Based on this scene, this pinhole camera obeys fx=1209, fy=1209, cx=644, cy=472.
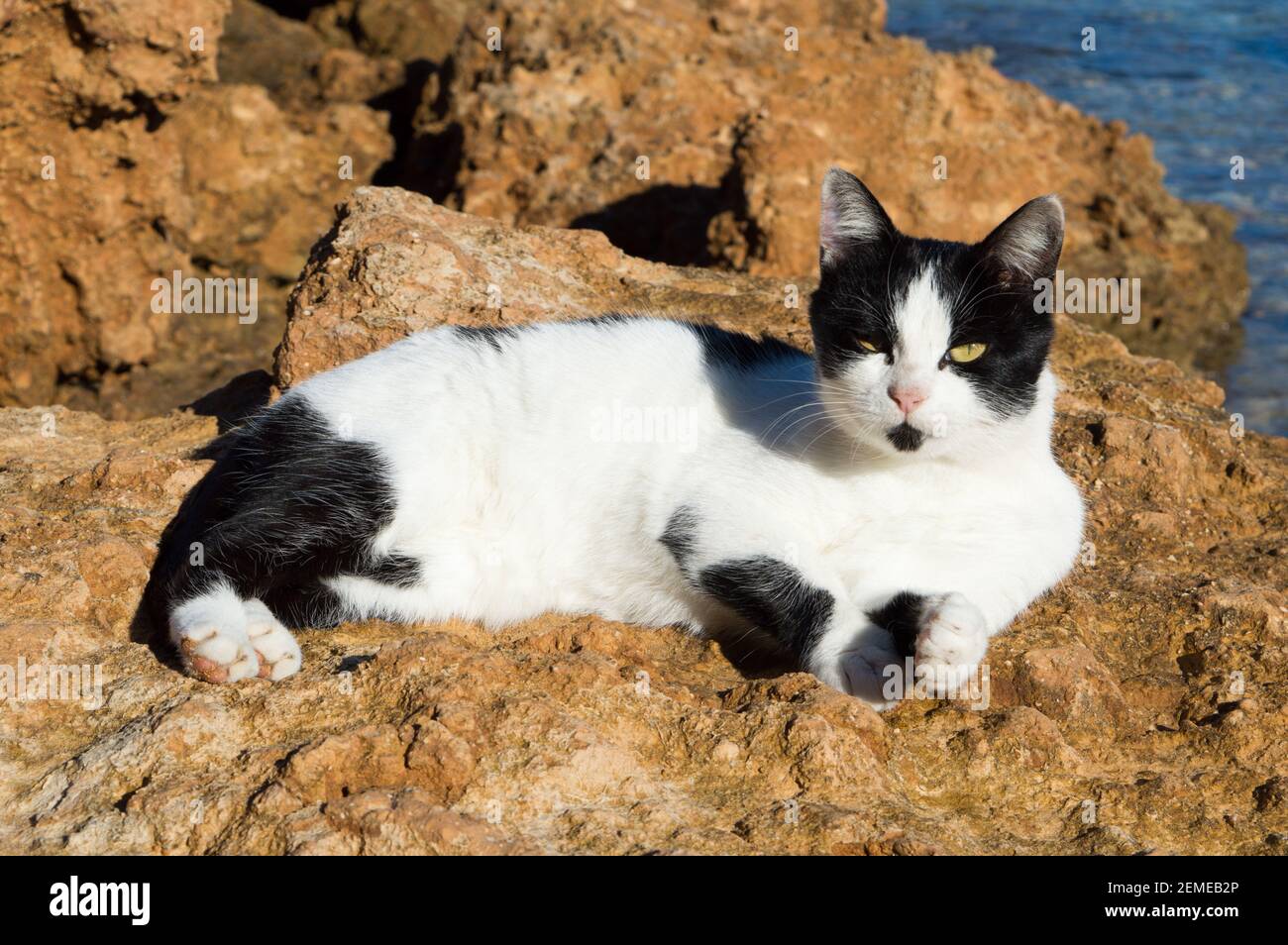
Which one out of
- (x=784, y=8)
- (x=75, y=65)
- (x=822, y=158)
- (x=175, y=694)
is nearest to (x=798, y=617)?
(x=175, y=694)

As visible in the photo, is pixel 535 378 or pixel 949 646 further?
pixel 535 378

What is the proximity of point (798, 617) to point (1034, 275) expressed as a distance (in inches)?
48.4

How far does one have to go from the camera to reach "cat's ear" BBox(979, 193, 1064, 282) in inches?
137

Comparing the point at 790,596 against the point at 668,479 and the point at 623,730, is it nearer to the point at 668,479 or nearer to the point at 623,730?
the point at 668,479

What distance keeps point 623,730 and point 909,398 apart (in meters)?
1.22

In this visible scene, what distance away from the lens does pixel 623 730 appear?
300 centimetres

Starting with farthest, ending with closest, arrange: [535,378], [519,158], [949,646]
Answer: [519,158] < [535,378] < [949,646]

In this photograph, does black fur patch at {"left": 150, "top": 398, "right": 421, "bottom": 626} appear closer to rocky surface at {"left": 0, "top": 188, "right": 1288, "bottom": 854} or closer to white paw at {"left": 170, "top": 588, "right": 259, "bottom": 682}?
rocky surface at {"left": 0, "top": 188, "right": 1288, "bottom": 854}

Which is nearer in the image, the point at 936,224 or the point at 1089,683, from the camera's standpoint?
the point at 1089,683

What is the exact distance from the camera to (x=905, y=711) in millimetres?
3312

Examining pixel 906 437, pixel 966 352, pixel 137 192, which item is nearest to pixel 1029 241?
pixel 966 352

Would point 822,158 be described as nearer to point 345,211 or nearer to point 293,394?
point 345,211

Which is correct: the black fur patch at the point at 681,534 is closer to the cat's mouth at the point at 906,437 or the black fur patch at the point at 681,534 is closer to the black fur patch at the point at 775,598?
the black fur patch at the point at 775,598

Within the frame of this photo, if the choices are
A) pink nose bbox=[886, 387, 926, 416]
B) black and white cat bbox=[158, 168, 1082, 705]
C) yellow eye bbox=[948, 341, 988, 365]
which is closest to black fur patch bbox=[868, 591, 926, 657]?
black and white cat bbox=[158, 168, 1082, 705]
